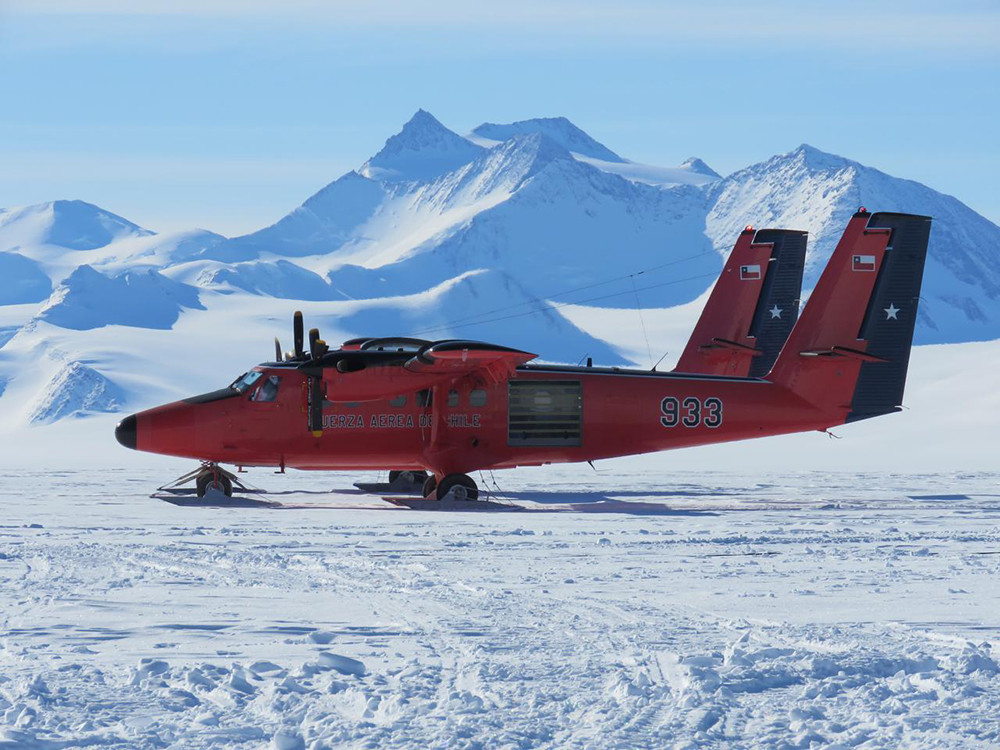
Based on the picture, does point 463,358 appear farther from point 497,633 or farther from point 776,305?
point 497,633

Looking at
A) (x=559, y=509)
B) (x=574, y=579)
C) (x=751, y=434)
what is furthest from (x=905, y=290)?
(x=574, y=579)

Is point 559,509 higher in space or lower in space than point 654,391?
lower

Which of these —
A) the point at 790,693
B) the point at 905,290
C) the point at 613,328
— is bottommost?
the point at 790,693

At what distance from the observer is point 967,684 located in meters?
7.89

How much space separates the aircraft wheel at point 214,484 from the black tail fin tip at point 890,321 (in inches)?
401

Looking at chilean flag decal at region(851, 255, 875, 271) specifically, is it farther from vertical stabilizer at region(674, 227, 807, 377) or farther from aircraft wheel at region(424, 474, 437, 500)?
aircraft wheel at region(424, 474, 437, 500)

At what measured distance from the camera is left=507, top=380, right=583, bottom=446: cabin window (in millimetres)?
20953

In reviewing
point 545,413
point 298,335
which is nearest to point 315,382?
point 298,335

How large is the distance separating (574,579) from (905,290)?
38.4 feet

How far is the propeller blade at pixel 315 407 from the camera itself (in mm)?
19734

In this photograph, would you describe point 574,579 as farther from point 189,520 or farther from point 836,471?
point 836,471

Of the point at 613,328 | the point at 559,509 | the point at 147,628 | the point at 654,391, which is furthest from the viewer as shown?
the point at 613,328

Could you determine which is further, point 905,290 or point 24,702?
point 905,290

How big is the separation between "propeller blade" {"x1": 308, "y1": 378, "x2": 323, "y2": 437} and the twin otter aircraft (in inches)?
13.8
